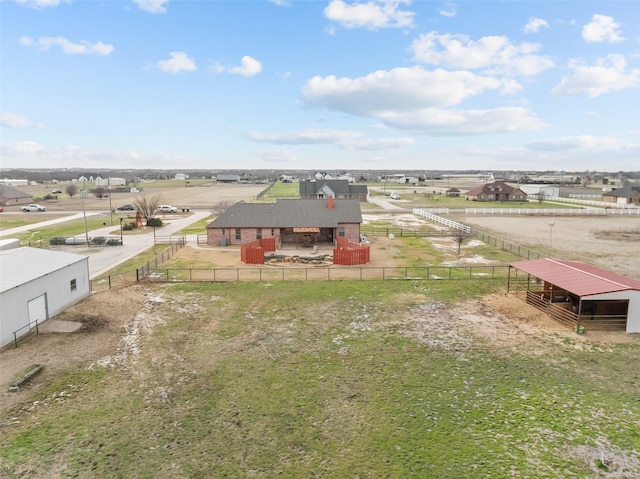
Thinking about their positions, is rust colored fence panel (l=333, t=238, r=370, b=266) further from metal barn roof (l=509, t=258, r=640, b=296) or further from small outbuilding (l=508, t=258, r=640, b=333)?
small outbuilding (l=508, t=258, r=640, b=333)

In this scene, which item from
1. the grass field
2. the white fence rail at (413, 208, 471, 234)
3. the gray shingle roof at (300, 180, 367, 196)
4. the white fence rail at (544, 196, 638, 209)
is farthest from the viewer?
the gray shingle roof at (300, 180, 367, 196)

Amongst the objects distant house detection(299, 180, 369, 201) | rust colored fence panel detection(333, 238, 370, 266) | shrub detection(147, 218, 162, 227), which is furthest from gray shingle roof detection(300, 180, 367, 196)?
rust colored fence panel detection(333, 238, 370, 266)

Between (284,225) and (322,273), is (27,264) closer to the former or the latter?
(322,273)

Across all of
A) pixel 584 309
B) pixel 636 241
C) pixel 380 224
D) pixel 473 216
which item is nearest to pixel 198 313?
pixel 584 309

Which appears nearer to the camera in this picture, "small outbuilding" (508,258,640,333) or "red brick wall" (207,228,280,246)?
"small outbuilding" (508,258,640,333)

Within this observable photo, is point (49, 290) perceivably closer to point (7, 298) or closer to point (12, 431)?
point (7, 298)

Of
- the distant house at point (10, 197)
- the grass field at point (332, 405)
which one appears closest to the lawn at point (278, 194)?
the distant house at point (10, 197)
